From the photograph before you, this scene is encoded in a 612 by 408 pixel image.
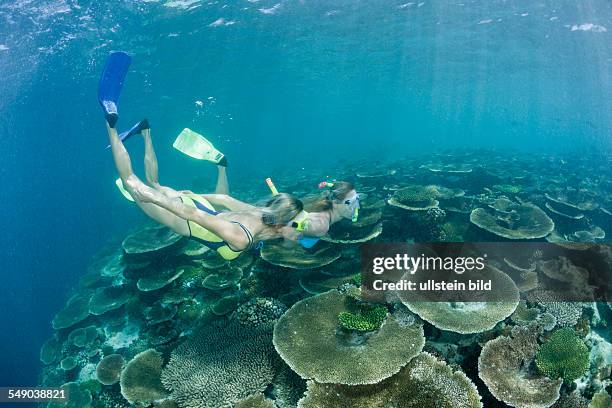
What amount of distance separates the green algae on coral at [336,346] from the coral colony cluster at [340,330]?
0.8 inches

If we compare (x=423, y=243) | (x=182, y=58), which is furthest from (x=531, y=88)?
(x=423, y=243)

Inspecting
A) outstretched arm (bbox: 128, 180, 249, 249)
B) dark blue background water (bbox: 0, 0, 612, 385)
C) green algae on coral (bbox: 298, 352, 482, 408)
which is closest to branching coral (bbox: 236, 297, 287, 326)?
Result: outstretched arm (bbox: 128, 180, 249, 249)

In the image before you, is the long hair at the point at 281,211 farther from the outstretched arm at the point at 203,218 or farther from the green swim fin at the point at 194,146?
the green swim fin at the point at 194,146

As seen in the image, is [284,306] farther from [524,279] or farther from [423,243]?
[524,279]

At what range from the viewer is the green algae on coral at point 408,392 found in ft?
12.4

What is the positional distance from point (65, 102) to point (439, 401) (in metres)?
43.6

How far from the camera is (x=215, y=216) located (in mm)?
4688

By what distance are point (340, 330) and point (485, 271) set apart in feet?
9.41

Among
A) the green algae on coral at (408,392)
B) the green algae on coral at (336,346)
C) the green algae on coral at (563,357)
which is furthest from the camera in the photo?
the green algae on coral at (563,357)

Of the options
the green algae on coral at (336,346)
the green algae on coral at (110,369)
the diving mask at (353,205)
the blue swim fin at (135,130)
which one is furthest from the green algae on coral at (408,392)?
the blue swim fin at (135,130)

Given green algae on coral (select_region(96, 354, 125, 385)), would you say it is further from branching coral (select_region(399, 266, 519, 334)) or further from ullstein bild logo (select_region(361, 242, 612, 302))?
branching coral (select_region(399, 266, 519, 334))

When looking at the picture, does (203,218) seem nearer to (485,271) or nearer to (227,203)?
(227,203)

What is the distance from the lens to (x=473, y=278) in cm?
571

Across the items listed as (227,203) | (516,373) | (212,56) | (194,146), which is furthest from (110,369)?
(212,56)
